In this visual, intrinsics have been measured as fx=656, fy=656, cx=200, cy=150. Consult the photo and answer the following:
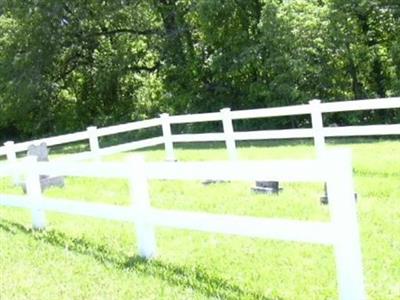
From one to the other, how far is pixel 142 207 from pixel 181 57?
20301 mm

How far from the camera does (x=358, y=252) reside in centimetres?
472

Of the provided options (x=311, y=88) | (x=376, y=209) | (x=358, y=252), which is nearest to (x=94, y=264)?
(x=358, y=252)

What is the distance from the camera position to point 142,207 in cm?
666

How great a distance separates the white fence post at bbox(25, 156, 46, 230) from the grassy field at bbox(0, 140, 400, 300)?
0.14 m

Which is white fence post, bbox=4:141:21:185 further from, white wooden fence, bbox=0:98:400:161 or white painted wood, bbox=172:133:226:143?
white painted wood, bbox=172:133:226:143

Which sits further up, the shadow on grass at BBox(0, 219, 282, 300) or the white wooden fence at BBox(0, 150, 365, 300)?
the white wooden fence at BBox(0, 150, 365, 300)

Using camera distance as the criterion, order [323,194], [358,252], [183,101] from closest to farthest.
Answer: [358,252] < [323,194] < [183,101]

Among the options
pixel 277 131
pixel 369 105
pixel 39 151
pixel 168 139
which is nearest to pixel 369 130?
pixel 369 105

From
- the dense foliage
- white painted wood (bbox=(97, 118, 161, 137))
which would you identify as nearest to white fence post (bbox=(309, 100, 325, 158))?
white painted wood (bbox=(97, 118, 161, 137))

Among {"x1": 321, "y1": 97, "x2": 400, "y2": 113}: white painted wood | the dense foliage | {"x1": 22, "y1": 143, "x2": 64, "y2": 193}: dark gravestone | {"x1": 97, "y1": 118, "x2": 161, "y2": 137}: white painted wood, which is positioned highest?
the dense foliage

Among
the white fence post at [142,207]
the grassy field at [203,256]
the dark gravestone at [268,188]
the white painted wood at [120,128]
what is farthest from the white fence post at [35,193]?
the white painted wood at [120,128]

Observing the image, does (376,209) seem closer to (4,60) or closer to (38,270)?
(38,270)

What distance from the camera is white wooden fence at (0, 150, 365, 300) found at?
4680 mm

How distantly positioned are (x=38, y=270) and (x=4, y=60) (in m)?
23.7
